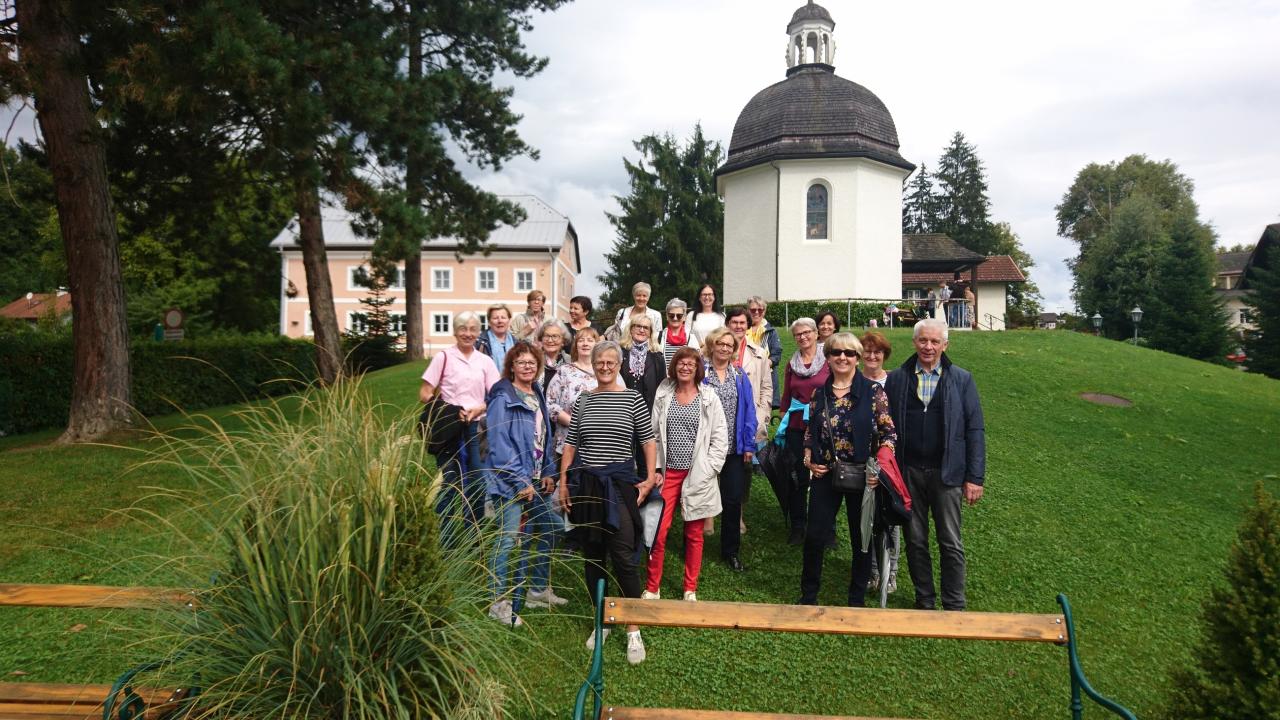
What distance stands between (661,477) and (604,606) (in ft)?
6.18

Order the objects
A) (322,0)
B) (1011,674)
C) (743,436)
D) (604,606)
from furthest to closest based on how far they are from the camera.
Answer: (322,0), (743,436), (1011,674), (604,606)

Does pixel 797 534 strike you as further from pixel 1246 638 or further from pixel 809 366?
pixel 1246 638

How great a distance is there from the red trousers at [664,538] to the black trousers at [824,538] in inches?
30.1

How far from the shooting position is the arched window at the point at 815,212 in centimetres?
2638

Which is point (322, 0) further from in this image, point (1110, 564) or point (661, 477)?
point (1110, 564)

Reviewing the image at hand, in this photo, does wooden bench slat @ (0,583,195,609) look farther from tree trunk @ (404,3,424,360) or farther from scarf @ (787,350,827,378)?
tree trunk @ (404,3,424,360)

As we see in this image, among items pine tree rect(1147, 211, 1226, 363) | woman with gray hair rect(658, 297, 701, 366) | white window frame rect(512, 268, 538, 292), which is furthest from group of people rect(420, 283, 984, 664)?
white window frame rect(512, 268, 538, 292)

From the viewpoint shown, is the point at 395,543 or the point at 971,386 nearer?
the point at 395,543

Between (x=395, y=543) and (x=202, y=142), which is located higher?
(x=202, y=142)

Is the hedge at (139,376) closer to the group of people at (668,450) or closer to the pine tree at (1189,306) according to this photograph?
the group of people at (668,450)

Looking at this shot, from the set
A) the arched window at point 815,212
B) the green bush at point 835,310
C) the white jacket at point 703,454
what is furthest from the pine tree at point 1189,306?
the white jacket at point 703,454

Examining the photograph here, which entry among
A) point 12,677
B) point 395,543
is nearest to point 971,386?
point 395,543

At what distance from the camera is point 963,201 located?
59.5 metres

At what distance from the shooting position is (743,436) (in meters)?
5.74
